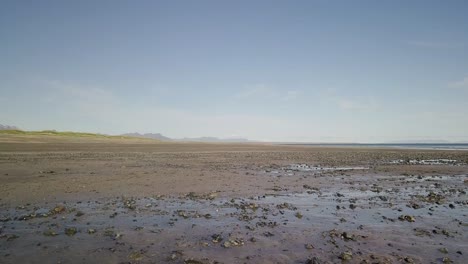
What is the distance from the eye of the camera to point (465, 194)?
14.3 metres

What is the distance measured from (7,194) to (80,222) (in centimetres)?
629

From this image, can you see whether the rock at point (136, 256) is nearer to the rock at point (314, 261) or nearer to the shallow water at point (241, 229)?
the shallow water at point (241, 229)

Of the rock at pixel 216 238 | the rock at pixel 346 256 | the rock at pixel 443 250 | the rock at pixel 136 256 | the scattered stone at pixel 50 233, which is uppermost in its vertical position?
the rock at pixel 443 250

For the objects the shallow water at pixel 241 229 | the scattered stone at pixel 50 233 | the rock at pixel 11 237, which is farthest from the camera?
Result: the scattered stone at pixel 50 233

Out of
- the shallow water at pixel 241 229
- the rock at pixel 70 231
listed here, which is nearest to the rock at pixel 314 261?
the shallow water at pixel 241 229

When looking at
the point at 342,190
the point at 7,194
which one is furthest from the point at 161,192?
the point at 342,190

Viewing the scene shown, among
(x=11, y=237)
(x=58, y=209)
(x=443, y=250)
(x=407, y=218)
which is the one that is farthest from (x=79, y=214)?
(x=407, y=218)

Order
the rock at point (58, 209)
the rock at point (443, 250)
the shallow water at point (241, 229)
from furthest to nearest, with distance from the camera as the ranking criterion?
the rock at point (58, 209)
the rock at point (443, 250)
the shallow water at point (241, 229)

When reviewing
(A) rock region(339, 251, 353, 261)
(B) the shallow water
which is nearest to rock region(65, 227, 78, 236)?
(B) the shallow water

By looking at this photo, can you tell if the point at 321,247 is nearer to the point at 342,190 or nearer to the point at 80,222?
the point at 80,222

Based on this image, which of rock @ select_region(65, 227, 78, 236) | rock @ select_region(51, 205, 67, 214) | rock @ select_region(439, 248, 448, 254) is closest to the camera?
rock @ select_region(439, 248, 448, 254)

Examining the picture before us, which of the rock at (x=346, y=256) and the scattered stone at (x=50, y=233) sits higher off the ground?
the rock at (x=346, y=256)

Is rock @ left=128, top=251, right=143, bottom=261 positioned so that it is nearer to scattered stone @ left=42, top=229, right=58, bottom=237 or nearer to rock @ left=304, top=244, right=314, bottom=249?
scattered stone @ left=42, top=229, right=58, bottom=237

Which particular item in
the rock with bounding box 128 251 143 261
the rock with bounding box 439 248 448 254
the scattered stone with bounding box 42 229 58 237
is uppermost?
the rock with bounding box 439 248 448 254
